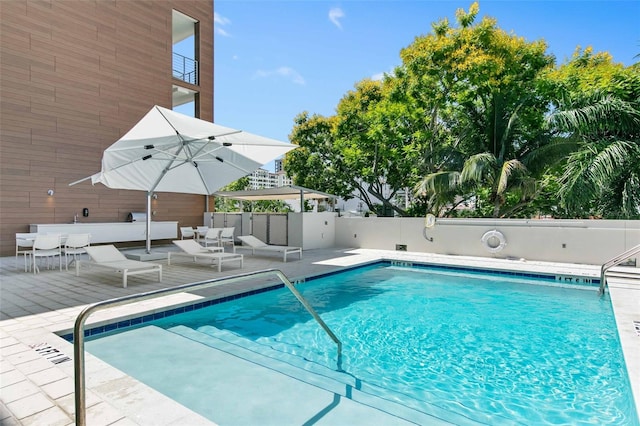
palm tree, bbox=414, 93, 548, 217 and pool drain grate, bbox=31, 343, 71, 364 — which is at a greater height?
palm tree, bbox=414, 93, 548, 217

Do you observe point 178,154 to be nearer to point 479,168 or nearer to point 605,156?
point 479,168

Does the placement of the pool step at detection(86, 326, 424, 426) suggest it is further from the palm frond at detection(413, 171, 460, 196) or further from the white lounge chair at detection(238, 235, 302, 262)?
the palm frond at detection(413, 171, 460, 196)

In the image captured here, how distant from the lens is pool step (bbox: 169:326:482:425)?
3172mm

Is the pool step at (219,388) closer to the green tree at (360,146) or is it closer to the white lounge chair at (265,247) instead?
the white lounge chair at (265,247)

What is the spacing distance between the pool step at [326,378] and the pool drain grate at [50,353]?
58.8 inches

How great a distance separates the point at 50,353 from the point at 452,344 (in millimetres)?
4811

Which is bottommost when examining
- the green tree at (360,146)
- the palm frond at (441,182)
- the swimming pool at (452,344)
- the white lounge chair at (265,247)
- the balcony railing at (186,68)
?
the swimming pool at (452,344)

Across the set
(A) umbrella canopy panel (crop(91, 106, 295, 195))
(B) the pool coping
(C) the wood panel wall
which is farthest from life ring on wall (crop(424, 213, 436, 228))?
(C) the wood panel wall

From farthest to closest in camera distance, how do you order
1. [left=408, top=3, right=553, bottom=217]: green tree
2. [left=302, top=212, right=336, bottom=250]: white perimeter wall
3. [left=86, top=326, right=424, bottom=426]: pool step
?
[left=302, top=212, right=336, bottom=250]: white perimeter wall
[left=408, top=3, right=553, bottom=217]: green tree
[left=86, top=326, right=424, bottom=426]: pool step

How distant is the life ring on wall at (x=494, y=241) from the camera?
37.5 ft

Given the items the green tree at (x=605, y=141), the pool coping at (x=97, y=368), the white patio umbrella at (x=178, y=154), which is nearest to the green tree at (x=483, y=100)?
the green tree at (x=605, y=141)

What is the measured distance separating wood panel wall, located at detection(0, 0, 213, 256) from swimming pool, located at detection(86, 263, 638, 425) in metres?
9.60

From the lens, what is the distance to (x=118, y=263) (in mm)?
7688

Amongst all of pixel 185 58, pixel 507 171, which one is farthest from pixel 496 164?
pixel 185 58
